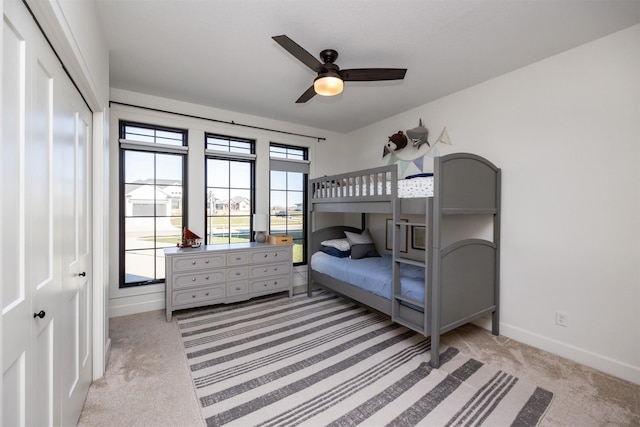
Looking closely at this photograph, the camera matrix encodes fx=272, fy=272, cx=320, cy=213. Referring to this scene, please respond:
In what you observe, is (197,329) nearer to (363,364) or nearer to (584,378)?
(363,364)

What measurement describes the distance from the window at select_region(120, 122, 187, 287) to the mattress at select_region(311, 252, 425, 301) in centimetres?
194

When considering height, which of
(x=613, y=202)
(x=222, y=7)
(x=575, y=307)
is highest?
(x=222, y=7)

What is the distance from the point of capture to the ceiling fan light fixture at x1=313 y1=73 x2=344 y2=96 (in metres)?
1.97

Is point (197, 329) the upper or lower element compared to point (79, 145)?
lower

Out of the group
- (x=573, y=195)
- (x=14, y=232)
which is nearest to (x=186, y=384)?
(x=14, y=232)

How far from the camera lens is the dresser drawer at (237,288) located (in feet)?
10.7

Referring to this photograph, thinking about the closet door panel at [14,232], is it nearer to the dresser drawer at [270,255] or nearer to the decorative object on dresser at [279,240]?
the dresser drawer at [270,255]

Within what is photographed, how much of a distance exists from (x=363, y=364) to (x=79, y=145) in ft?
8.06

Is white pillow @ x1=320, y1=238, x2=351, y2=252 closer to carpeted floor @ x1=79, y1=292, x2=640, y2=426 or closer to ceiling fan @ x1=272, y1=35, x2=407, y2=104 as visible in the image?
carpeted floor @ x1=79, y1=292, x2=640, y2=426

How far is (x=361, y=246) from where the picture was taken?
3.61m

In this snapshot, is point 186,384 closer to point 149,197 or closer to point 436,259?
point 436,259

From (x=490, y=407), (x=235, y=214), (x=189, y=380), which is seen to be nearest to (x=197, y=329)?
(x=189, y=380)

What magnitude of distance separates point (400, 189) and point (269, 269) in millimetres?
1958

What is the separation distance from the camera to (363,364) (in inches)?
86.0
